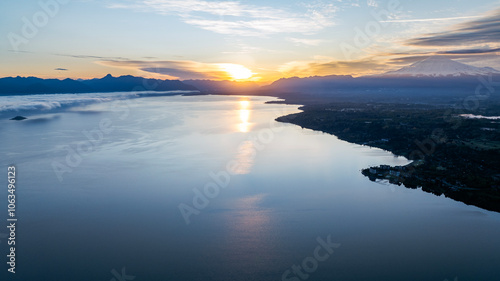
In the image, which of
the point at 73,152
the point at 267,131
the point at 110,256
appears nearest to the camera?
the point at 110,256

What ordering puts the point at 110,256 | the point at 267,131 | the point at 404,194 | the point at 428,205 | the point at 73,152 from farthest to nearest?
1. the point at 267,131
2. the point at 73,152
3. the point at 404,194
4. the point at 428,205
5. the point at 110,256

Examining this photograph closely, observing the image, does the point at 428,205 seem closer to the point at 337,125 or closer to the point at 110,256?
the point at 110,256

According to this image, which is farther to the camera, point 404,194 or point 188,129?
point 188,129

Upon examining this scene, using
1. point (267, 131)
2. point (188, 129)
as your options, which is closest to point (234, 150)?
point (267, 131)

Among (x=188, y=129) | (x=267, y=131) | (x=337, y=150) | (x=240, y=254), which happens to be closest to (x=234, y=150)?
(x=337, y=150)

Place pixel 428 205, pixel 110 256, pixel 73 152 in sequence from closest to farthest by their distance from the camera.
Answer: pixel 110 256
pixel 428 205
pixel 73 152

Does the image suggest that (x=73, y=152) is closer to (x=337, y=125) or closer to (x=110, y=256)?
(x=110, y=256)
